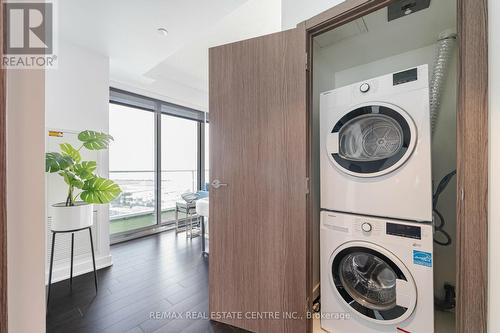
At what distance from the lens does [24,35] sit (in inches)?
21.9

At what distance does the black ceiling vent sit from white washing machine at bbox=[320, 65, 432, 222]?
0.50m

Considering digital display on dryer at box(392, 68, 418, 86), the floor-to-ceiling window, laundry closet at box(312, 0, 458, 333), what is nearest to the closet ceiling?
laundry closet at box(312, 0, 458, 333)

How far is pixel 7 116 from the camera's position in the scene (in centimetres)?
53

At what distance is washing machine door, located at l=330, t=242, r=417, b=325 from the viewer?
4.02 feet

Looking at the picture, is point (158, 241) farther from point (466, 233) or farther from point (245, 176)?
point (466, 233)

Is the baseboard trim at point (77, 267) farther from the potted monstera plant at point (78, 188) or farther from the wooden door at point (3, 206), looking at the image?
the wooden door at point (3, 206)

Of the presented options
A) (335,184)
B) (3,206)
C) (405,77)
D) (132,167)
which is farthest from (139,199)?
(405,77)

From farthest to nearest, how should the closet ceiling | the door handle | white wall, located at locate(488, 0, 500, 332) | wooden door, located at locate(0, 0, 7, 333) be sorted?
the door handle < the closet ceiling < white wall, located at locate(488, 0, 500, 332) < wooden door, located at locate(0, 0, 7, 333)

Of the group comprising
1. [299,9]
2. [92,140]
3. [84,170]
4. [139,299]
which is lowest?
[139,299]

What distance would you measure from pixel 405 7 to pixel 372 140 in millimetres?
893

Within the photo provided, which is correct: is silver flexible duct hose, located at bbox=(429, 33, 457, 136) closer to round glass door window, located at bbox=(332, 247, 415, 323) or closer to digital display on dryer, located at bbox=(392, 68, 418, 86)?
digital display on dryer, located at bbox=(392, 68, 418, 86)

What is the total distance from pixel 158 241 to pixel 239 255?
2.38 metres

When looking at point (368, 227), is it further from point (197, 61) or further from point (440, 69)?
point (197, 61)

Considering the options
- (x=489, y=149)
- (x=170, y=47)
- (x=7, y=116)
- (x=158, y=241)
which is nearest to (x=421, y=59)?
(x=489, y=149)
